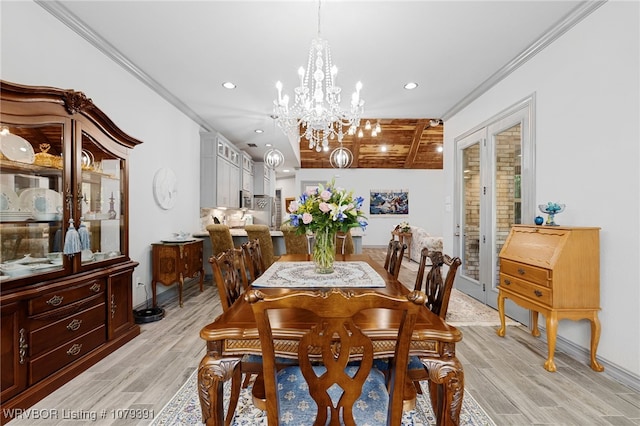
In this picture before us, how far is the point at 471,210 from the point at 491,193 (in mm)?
552

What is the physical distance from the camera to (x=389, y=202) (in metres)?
10.5

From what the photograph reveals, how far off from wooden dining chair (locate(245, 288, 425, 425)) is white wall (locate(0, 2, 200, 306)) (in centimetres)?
268

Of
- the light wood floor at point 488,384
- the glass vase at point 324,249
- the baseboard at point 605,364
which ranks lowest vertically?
the light wood floor at point 488,384

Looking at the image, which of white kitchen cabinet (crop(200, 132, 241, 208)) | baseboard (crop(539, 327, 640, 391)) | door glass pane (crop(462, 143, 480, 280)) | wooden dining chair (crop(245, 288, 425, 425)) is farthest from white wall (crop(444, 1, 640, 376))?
white kitchen cabinet (crop(200, 132, 241, 208))

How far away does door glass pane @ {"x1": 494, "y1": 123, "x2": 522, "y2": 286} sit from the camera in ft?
11.0

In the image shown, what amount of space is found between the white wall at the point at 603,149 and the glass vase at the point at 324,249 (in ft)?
6.85

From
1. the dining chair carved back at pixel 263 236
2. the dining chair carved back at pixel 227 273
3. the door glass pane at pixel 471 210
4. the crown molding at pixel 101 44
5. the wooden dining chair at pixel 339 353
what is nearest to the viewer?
the wooden dining chair at pixel 339 353

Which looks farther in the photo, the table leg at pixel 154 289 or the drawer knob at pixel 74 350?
the table leg at pixel 154 289

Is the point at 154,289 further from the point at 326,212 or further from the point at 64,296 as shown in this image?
the point at 326,212

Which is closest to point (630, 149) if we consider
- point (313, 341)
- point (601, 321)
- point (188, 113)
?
point (601, 321)

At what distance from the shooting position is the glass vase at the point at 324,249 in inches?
80.7

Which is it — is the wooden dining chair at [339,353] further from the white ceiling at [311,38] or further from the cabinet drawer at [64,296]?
the white ceiling at [311,38]

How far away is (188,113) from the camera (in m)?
4.80

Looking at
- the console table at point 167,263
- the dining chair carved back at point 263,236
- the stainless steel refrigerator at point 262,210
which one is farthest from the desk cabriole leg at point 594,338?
the stainless steel refrigerator at point 262,210
